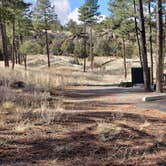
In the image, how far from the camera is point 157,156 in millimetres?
7230

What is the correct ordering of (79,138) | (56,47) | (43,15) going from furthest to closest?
(56,47) → (43,15) → (79,138)

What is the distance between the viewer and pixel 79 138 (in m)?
8.23

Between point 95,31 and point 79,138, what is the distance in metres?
66.0

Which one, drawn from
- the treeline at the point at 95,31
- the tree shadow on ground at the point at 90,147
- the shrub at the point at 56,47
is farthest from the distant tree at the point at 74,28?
the tree shadow on ground at the point at 90,147

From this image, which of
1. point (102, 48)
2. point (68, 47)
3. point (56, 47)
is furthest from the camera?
point (56, 47)

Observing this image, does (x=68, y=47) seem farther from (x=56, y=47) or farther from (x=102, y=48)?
(x=102, y=48)

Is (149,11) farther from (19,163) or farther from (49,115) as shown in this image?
(19,163)

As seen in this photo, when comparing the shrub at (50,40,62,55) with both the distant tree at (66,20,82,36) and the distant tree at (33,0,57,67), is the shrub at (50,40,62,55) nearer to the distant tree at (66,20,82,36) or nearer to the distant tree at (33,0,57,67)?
the distant tree at (66,20,82,36)

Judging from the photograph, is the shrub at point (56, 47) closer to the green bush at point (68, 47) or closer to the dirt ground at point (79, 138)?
the green bush at point (68, 47)

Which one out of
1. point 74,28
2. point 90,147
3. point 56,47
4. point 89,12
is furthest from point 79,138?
point 74,28

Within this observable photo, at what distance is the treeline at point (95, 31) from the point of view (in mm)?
22031

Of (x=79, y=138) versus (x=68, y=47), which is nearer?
(x=79, y=138)

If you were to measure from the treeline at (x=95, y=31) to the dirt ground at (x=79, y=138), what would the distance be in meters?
10.3

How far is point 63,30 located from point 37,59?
44134 millimetres
